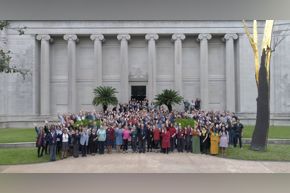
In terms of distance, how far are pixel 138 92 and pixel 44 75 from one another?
11.8m

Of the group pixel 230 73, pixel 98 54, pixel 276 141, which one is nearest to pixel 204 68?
pixel 230 73

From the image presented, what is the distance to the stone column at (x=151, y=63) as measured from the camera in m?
52.7

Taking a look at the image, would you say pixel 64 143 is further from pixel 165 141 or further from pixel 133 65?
pixel 133 65

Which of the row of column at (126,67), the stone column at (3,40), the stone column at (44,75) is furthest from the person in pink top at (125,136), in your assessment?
the stone column at (3,40)

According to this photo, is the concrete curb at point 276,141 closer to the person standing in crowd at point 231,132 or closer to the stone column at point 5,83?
the person standing in crowd at point 231,132

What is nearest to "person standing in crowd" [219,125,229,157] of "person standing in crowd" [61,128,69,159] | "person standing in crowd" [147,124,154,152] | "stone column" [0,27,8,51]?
"person standing in crowd" [147,124,154,152]

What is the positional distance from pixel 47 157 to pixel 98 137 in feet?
10.3

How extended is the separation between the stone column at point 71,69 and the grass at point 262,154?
3008cm

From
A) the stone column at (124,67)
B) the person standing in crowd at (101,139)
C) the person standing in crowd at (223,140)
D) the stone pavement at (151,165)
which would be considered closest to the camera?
the stone pavement at (151,165)

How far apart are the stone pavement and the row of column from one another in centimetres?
2914

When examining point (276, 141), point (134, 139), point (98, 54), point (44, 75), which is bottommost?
A: point (276, 141)

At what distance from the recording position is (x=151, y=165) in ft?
66.4

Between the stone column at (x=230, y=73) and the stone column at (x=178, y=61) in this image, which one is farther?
the stone column at (x=178, y=61)

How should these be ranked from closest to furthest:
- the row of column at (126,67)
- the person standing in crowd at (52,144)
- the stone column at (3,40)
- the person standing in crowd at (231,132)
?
1. the person standing in crowd at (52,144)
2. the person standing in crowd at (231,132)
3. the stone column at (3,40)
4. the row of column at (126,67)
